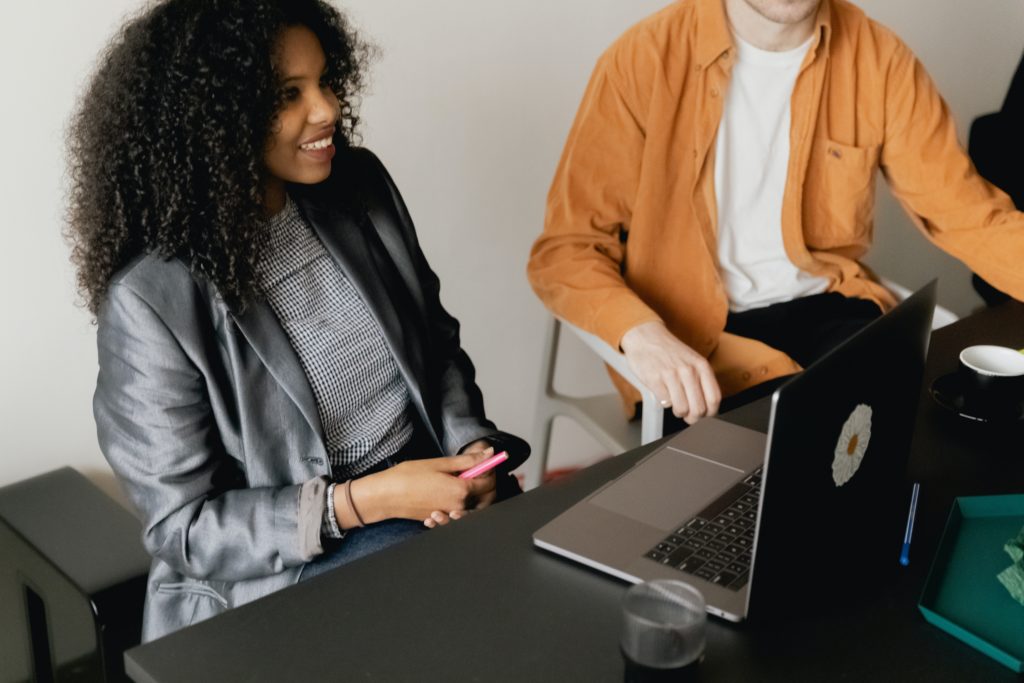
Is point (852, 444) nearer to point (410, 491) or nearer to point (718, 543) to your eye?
point (718, 543)

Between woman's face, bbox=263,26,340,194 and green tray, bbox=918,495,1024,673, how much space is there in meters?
0.84

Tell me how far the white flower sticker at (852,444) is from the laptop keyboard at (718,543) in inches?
3.7

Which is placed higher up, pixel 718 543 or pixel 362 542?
pixel 718 543

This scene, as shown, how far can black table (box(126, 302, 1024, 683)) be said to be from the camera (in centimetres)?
94


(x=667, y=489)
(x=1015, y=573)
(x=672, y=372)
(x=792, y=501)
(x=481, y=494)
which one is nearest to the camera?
(x=792, y=501)

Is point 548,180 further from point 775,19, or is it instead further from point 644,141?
point 775,19

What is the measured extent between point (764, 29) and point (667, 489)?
38.3 inches

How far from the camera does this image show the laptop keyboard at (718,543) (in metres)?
1.06

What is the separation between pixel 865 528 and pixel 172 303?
79cm

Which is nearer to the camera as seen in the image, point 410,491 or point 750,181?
point 410,491

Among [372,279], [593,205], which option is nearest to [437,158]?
[593,205]

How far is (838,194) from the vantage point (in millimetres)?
1950

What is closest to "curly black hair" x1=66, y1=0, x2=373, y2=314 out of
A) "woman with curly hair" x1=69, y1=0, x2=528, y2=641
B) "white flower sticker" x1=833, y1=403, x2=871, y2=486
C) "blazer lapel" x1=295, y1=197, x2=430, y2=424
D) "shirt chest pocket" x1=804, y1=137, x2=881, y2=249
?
"woman with curly hair" x1=69, y1=0, x2=528, y2=641

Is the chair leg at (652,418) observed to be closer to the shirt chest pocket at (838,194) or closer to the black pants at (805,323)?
the black pants at (805,323)
